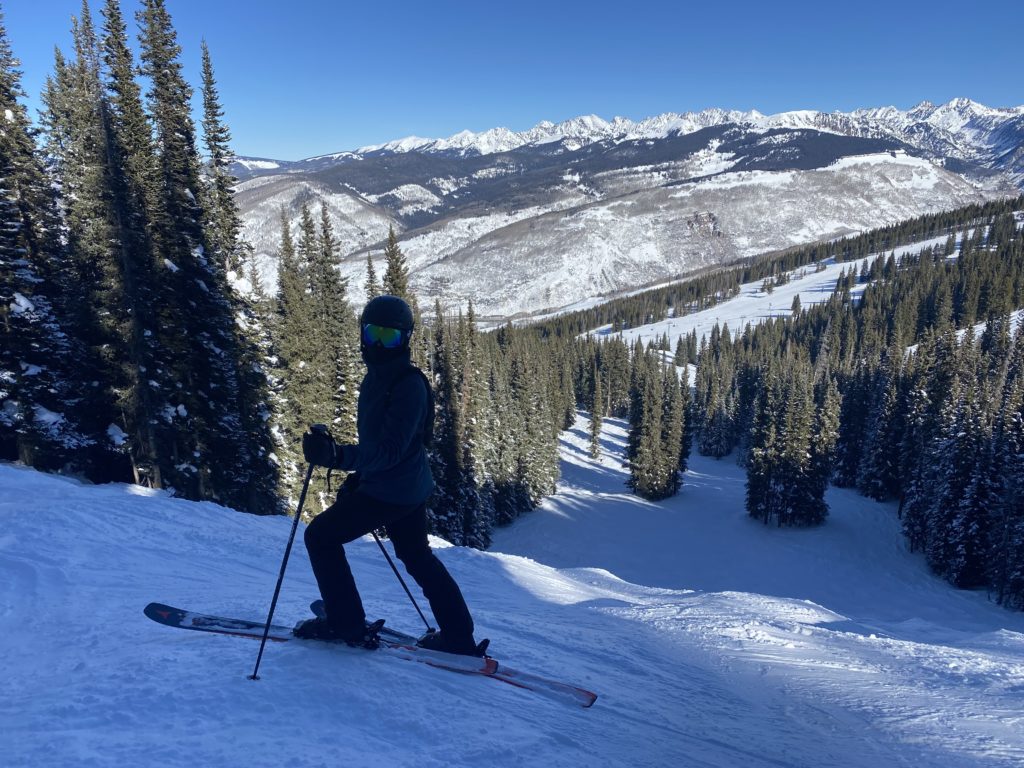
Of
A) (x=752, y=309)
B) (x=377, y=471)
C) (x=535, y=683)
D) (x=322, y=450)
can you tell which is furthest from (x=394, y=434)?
(x=752, y=309)

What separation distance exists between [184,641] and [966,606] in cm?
4236

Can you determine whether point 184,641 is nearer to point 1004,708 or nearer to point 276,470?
point 1004,708

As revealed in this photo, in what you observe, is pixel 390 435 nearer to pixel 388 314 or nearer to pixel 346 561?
pixel 388 314

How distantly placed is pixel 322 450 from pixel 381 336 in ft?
3.19

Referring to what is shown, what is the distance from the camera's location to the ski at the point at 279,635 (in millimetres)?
4877

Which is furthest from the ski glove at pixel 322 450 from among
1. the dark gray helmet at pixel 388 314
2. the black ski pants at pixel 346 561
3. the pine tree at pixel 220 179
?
the pine tree at pixel 220 179

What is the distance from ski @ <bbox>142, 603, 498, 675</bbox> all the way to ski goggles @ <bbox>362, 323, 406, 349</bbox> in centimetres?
275

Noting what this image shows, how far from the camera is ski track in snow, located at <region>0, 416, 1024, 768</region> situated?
11.6 ft

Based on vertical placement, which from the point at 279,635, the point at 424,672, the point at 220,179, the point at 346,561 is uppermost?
the point at 220,179

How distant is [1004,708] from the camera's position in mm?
6496

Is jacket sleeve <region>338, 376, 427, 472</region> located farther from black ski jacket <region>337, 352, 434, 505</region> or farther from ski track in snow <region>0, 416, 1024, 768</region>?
ski track in snow <region>0, 416, 1024, 768</region>

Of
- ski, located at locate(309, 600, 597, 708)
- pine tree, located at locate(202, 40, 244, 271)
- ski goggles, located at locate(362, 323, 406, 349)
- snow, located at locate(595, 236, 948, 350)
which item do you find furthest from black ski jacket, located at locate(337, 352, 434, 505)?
snow, located at locate(595, 236, 948, 350)

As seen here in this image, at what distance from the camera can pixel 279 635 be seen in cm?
482

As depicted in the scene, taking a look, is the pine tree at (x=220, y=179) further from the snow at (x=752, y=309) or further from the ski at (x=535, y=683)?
the snow at (x=752, y=309)
